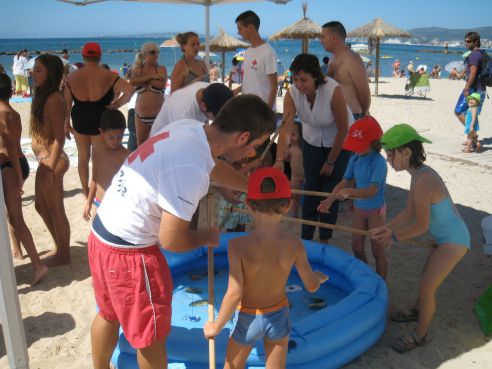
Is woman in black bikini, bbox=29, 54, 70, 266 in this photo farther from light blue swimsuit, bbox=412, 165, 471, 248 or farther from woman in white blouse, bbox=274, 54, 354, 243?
light blue swimsuit, bbox=412, 165, 471, 248

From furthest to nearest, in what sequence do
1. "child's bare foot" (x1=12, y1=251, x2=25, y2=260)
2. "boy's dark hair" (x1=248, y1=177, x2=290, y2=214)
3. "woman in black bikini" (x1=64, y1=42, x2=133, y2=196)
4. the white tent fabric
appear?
"woman in black bikini" (x1=64, y1=42, x2=133, y2=196) < "child's bare foot" (x1=12, y1=251, x2=25, y2=260) < the white tent fabric < "boy's dark hair" (x1=248, y1=177, x2=290, y2=214)

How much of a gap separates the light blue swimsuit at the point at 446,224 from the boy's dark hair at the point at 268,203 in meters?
1.09

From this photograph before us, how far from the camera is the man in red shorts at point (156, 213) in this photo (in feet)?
5.65

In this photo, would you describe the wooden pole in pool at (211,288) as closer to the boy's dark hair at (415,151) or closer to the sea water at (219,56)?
the boy's dark hair at (415,151)

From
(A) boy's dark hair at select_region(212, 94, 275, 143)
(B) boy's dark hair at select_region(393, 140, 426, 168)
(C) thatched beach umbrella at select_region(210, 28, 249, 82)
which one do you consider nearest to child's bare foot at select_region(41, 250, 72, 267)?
(A) boy's dark hair at select_region(212, 94, 275, 143)

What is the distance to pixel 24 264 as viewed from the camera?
164 inches

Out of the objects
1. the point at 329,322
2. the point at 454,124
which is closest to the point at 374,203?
the point at 329,322

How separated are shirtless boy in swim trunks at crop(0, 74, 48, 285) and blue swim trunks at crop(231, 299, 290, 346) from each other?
2283mm

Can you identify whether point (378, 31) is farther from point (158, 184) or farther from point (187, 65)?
point (158, 184)

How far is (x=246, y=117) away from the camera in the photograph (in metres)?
1.83

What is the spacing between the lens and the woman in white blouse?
12.0 feet

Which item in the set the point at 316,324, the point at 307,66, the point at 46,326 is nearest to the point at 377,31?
the point at 307,66

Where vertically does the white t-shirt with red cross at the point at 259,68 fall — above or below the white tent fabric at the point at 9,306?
above

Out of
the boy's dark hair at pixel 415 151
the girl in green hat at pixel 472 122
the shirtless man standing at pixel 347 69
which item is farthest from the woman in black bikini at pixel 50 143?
the girl in green hat at pixel 472 122
